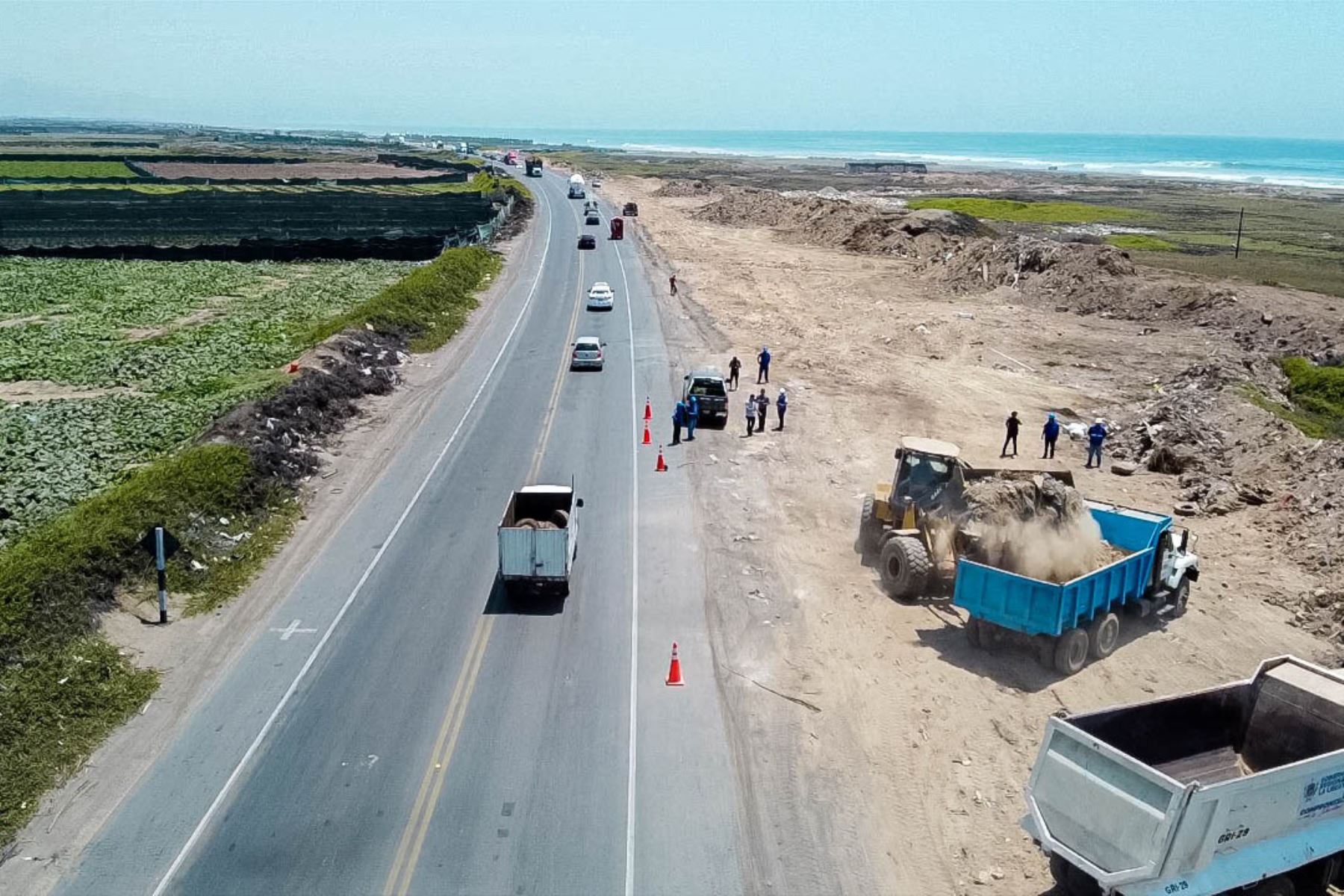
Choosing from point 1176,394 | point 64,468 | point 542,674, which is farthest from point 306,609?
point 1176,394

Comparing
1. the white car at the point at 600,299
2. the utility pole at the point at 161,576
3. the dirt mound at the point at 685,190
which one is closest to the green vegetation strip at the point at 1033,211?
the dirt mound at the point at 685,190

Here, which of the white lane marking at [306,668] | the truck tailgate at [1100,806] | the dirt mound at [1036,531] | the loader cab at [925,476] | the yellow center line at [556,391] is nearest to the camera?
the truck tailgate at [1100,806]

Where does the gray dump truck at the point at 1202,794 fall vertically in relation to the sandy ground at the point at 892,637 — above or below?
above

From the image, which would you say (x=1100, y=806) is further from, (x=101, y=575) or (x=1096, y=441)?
(x=1096, y=441)

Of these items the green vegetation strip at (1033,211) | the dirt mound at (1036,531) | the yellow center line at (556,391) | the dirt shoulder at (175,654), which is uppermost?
the green vegetation strip at (1033,211)

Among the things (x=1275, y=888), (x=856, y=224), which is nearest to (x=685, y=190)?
(x=856, y=224)

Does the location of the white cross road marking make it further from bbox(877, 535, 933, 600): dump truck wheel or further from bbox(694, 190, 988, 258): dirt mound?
bbox(694, 190, 988, 258): dirt mound

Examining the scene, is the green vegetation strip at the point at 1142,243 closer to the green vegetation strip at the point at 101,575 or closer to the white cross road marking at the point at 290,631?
the green vegetation strip at the point at 101,575
